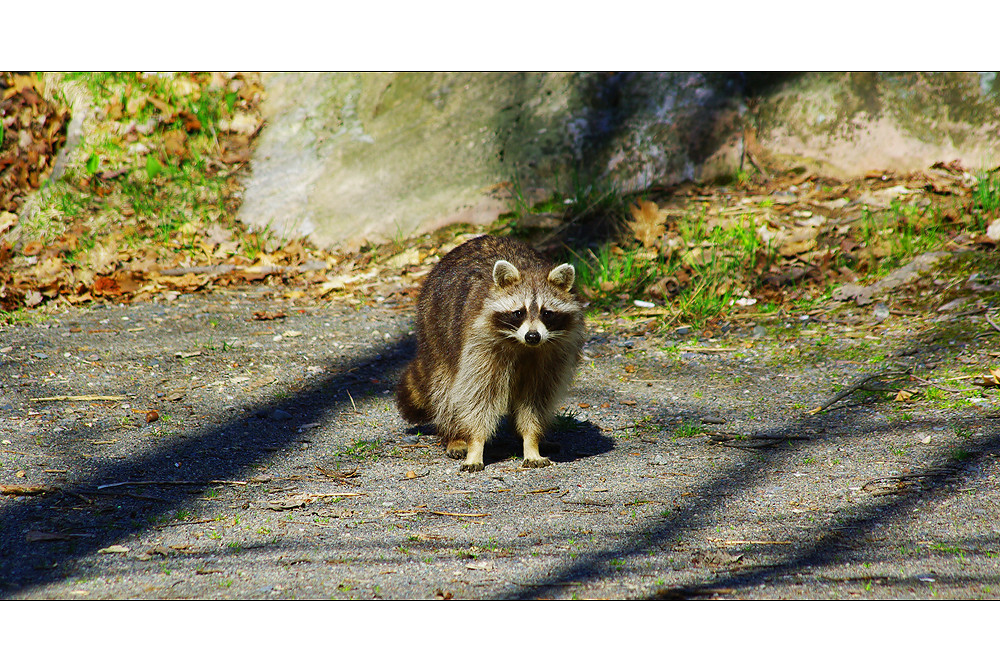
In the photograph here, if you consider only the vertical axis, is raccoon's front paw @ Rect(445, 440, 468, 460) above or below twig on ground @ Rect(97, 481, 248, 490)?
below

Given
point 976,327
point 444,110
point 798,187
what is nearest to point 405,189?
point 444,110

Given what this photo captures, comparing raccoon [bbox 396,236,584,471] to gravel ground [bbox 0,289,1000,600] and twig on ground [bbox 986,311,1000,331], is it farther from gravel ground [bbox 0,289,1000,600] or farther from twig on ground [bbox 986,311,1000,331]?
twig on ground [bbox 986,311,1000,331]

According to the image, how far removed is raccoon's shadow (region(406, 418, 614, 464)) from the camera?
446 cm

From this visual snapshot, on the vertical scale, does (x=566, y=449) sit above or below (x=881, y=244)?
below

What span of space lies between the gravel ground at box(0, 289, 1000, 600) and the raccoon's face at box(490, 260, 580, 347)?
2.34ft

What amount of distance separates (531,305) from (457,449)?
91 centimetres

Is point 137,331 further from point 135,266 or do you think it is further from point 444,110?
point 444,110

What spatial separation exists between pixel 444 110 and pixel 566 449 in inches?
201

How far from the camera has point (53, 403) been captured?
4777 millimetres

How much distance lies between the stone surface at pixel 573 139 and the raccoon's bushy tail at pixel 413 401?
3522 mm

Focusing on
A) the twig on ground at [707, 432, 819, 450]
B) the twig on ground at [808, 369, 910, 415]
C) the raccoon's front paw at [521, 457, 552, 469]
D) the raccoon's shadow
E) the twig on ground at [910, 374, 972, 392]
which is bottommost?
the raccoon's shadow

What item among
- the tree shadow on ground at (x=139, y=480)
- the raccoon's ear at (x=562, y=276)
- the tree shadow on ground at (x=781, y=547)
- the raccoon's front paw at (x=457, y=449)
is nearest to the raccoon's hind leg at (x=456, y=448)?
the raccoon's front paw at (x=457, y=449)

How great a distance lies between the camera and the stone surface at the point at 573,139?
7.75 meters

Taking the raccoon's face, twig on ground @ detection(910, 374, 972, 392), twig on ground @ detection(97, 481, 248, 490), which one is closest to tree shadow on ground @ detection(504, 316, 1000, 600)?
twig on ground @ detection(910, 374, 972, 392)
